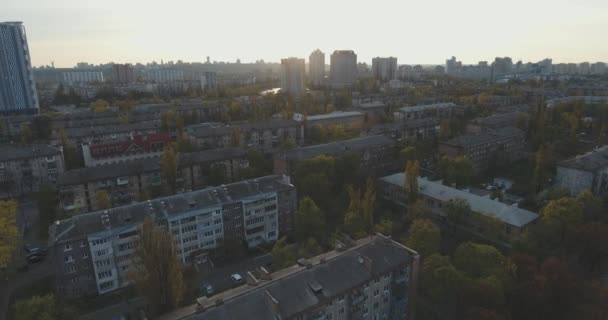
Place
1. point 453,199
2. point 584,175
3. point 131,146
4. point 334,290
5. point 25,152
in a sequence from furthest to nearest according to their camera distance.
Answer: point 131,146 → point 25,152 → point 584,175 → point 453,199 → point 334,290

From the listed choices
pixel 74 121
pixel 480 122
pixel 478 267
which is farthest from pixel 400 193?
pixel 74 121

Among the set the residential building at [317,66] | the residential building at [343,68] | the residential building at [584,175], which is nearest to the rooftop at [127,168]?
the residential building at [584,175]

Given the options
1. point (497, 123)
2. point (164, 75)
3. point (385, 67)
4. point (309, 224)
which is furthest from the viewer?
point (164, 75)

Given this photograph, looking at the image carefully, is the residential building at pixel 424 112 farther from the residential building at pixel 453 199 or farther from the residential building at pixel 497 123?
the residential building at pixel 453 199

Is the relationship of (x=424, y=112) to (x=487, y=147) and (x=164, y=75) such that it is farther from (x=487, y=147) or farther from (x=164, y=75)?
(x=164, y=75)

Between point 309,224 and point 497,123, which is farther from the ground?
point 497,123

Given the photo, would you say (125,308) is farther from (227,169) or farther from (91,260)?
(227,169)

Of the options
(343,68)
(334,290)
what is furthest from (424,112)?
(343,68)
